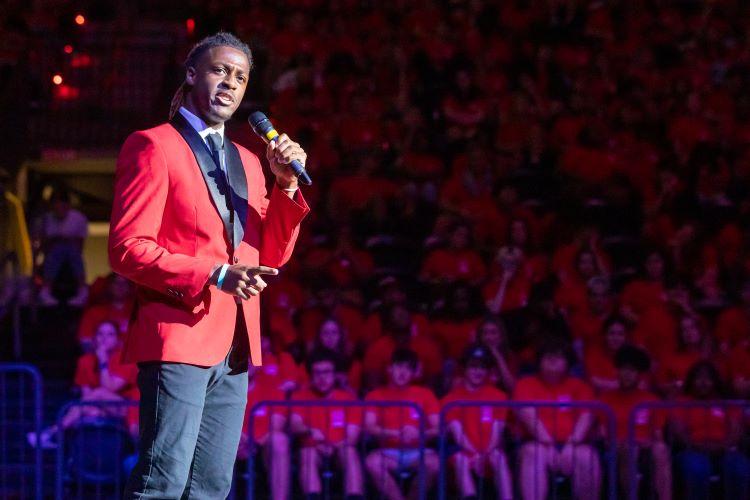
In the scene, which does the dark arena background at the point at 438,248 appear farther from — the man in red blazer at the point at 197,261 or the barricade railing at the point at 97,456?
the man in red blazer at the point at 197,261

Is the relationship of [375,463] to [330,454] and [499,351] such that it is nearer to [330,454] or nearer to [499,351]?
[330,454]

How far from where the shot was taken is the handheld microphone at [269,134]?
354cm

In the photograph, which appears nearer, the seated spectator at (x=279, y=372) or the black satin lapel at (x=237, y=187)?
the black satin lapel at (x=237, y=187)

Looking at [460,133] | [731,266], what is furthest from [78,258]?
[731,266]

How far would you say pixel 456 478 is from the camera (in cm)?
717

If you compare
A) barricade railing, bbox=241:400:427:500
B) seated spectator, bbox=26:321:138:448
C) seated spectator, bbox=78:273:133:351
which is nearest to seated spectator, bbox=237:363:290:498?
barricade railing, bbox=241:400:427:500

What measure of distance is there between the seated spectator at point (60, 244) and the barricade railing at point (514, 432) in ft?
16.9

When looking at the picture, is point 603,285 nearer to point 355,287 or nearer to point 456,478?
point 355,287

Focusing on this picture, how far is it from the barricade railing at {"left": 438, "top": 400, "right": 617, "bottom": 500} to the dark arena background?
2cm

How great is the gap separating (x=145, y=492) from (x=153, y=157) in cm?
94

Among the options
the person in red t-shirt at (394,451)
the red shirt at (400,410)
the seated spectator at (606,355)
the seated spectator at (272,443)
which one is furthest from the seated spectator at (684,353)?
the seated spectator at (272,443)

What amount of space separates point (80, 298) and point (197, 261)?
8.23 m

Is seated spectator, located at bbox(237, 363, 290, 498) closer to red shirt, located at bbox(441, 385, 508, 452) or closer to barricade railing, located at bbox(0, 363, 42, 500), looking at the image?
red shirt, located at bbox(441, 385, 508, 452)

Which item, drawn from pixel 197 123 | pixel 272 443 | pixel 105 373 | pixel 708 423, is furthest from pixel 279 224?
pixel 105 373
